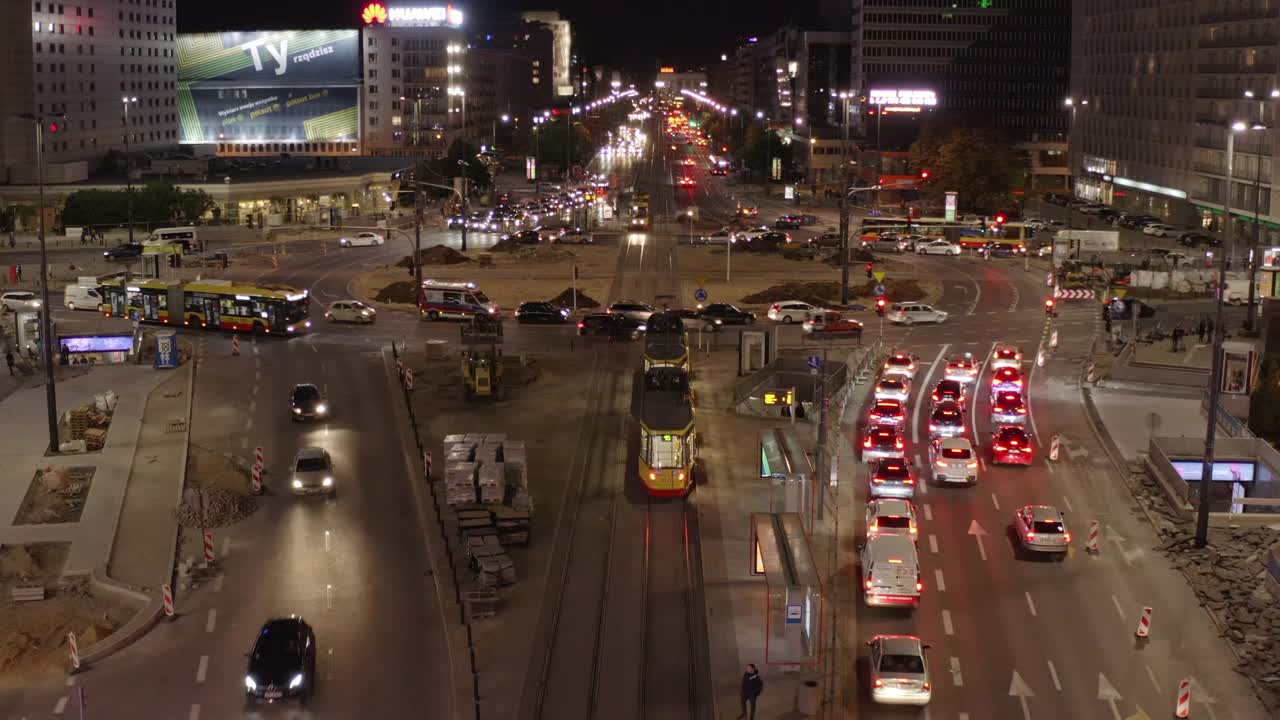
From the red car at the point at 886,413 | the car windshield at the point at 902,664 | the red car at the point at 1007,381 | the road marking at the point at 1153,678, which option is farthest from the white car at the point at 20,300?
the road marking at the point at 1153,678

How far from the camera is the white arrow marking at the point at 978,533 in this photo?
3342 centimetres

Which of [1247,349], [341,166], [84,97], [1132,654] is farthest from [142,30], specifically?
[1132,654]

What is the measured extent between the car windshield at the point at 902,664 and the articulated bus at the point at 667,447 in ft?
41.3

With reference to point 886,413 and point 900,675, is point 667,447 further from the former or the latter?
point 900,675

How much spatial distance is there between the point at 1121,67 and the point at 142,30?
10465cm

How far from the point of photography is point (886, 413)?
4412cm

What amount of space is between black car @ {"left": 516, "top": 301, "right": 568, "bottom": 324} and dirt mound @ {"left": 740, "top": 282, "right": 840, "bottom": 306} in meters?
10.9

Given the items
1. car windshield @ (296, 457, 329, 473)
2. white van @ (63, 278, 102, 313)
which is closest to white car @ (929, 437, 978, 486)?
car windshield @ (296, 457, 329, 473)

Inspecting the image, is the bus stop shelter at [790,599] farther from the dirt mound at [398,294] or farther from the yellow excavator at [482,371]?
the dirt mound at [398,294]

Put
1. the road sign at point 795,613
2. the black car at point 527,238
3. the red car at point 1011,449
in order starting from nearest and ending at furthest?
the road sign at point 795,613 < the red car at point 1011,449 < the black car at point 527,238

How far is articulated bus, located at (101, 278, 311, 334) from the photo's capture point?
200ft

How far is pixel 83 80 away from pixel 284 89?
23.9 meters

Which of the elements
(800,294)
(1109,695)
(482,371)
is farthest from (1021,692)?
(800,294)

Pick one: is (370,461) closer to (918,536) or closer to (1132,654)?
(918,536)
